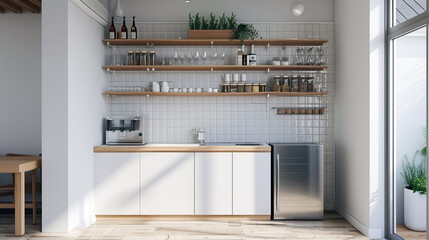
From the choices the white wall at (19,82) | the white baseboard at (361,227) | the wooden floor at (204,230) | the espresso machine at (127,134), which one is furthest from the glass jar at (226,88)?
the white wall at (19,82)

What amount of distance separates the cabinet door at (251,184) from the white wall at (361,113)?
2.93 feet

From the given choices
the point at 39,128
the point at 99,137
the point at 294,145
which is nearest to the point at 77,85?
the point at 99,137

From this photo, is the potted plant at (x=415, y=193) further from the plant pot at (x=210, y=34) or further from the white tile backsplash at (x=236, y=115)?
the plant pot at (x=210, y=34)

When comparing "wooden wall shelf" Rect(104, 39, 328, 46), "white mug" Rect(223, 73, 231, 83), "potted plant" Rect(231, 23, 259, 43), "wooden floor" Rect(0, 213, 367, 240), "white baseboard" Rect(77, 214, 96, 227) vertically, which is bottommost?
"wooden floor" Rect(0, 213, 367, 240)

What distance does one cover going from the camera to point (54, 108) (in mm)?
3758

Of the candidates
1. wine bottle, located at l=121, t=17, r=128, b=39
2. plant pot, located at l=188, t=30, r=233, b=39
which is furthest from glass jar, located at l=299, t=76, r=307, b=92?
wine bottle, located at l=121, t=17, r=128, b=39

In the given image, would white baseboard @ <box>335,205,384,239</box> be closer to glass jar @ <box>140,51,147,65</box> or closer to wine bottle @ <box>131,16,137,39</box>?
glass jar @ <box>140,51,147,65</box>

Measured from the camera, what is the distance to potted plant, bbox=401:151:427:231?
319 centimetres

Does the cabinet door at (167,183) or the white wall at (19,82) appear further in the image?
the white wall at (19,82)

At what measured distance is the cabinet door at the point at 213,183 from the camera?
4.39 meters

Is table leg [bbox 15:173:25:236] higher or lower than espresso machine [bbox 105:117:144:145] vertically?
A: lower

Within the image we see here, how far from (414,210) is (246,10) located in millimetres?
2942

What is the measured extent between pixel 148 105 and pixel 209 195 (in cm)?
137

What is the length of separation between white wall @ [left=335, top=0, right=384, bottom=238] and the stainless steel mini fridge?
0.36 m
